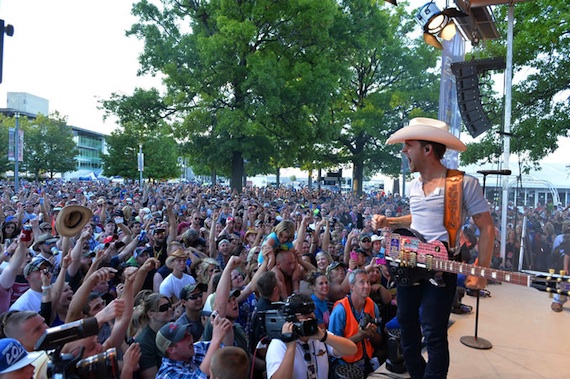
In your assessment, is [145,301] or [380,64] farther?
[380,64]

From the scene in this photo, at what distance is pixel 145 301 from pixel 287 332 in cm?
184

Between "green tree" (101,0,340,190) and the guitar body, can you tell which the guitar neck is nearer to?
the guitar body

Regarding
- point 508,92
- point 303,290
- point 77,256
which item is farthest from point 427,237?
point 508,92

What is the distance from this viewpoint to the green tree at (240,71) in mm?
18359

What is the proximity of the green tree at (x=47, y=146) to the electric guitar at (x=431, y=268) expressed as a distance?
55.6 metres

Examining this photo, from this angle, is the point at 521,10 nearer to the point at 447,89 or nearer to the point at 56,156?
the point at 447,89

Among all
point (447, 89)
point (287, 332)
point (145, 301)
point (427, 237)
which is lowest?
point (145, 301)

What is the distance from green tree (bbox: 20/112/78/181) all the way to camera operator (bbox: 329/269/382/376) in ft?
178

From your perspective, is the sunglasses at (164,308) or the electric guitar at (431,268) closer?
the electric guitar at (431,268)

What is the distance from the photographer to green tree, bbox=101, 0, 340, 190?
1836cm

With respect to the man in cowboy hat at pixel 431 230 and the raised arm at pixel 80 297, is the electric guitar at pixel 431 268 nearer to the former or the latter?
the man in cowboy hat at pixel 431 230

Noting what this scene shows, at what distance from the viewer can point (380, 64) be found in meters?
30.3

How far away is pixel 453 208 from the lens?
2.73m

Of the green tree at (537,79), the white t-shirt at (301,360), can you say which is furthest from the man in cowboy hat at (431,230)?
the green tree at (537,79)
